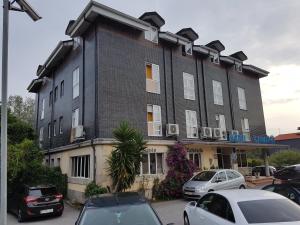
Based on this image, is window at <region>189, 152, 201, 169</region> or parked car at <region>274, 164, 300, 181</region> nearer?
parked car at <region>274, 164, 300, 181</region>

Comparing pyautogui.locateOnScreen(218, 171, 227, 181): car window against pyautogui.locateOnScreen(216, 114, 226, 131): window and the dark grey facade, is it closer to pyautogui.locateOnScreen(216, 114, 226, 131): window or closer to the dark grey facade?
the dark grey facade

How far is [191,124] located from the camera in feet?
71.9

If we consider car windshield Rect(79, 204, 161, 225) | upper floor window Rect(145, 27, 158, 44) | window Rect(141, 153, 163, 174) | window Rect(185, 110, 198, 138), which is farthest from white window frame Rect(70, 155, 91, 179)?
car windshield Rect(79, 204, 161, 225)

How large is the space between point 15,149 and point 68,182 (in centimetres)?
465

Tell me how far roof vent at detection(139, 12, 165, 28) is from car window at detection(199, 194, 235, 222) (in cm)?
1671

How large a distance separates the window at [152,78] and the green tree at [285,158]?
94.2ft

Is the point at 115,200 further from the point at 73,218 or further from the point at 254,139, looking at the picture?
the point at 254,139

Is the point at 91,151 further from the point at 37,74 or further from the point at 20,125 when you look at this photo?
the point at 37,74

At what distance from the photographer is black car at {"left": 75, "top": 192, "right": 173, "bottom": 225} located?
483cm

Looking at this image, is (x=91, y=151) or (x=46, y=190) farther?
(x=91, y=151)

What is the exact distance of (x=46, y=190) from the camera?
508 inches

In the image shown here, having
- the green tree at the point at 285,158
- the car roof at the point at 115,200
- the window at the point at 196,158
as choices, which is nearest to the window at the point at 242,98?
the window at the point at 196,158

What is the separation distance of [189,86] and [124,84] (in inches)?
267

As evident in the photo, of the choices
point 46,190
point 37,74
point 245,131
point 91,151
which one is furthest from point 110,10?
point 245,131
